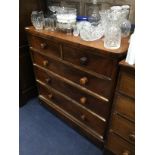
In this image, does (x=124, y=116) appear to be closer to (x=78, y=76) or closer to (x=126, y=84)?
(x=126, y=84)

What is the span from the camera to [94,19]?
4.55ft

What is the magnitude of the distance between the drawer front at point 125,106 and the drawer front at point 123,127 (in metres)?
0.05

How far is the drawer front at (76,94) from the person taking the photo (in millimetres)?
1318

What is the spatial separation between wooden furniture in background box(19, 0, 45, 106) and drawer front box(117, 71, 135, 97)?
1.10 meters

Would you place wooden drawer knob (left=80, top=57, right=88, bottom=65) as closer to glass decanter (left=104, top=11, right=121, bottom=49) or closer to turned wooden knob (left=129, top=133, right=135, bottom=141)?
glass decanter (left=104, top=11, right=121, bottom=49)

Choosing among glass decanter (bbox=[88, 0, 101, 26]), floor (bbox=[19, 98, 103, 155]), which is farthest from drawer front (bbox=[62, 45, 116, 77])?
floor (bbox=[19, 98, 103, 155])

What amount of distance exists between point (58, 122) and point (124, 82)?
0.96 m

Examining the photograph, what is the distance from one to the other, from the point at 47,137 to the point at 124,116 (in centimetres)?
82

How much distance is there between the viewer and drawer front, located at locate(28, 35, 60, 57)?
1414 millimetres

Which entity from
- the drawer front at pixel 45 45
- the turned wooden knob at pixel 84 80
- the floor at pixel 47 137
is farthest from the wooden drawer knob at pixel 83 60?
the floor at pixel 47 137

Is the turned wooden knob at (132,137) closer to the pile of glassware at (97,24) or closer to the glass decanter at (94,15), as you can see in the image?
the pile of glassware at (97,24)

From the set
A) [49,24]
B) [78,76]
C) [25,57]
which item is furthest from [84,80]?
[25,57]

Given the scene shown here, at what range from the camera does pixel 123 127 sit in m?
1.18
